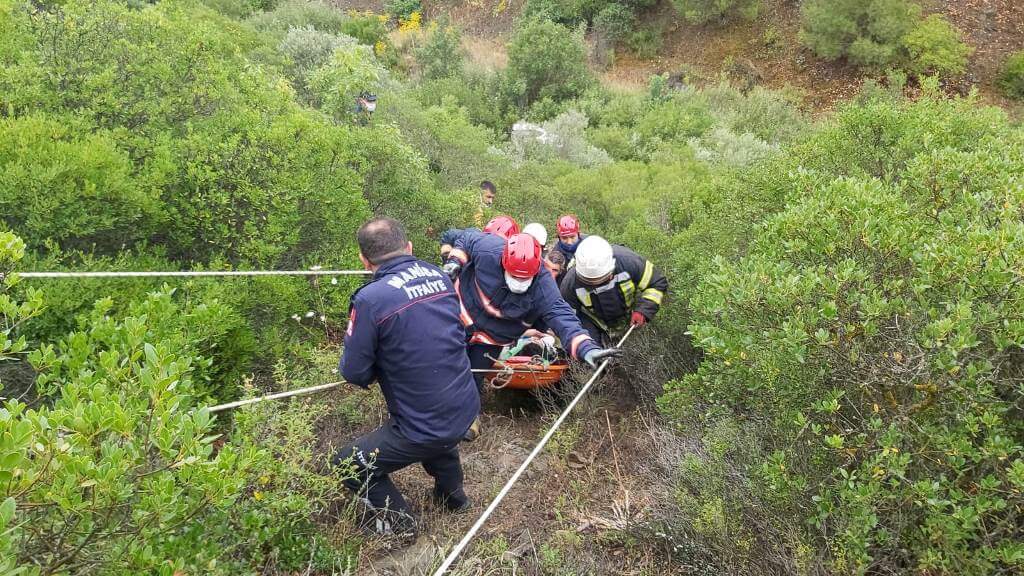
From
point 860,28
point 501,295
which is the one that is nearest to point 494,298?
point 501,295

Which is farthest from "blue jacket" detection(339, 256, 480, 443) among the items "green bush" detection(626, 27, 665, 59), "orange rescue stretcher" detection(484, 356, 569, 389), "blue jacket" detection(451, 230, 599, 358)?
"green bush" detection(626, 27, 665, 59)

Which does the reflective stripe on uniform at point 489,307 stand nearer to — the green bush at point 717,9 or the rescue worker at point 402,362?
the rescue worker at point 402,362

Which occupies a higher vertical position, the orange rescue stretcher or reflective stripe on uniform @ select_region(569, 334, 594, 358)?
reflective stripe on uniform @ select_region(569, 334, 594, 358)

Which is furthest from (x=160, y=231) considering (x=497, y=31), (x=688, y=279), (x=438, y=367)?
(x=497, y=31)

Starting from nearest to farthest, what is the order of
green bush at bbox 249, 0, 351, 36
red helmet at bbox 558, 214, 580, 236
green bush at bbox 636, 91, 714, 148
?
1. red helmet at bbox 558, 214, 580, 236
2. green bush at bbox 636, 91, 714, 148
3. green bush at bbox 249, 0, 351, 36

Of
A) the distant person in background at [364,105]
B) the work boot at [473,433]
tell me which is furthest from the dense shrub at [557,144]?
the work boot at [473,433]

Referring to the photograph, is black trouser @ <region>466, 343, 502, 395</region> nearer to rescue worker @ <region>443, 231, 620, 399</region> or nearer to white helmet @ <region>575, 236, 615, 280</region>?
rescue worker @ <region>443, 231, 620, 399</region>

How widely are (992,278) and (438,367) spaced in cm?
267

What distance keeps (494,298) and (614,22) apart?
24.2 meters

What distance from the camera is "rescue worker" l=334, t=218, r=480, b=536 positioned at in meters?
3.34

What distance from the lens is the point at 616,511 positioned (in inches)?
154

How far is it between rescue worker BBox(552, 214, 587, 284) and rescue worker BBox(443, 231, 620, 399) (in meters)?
1.32

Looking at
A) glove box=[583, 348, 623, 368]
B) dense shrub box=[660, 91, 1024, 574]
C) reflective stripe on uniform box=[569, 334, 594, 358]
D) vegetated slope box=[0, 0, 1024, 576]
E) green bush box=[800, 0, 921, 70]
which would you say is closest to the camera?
vegetated slope box=[0, 0, 1024, 576]

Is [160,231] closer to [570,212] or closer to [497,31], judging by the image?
[570,212]
